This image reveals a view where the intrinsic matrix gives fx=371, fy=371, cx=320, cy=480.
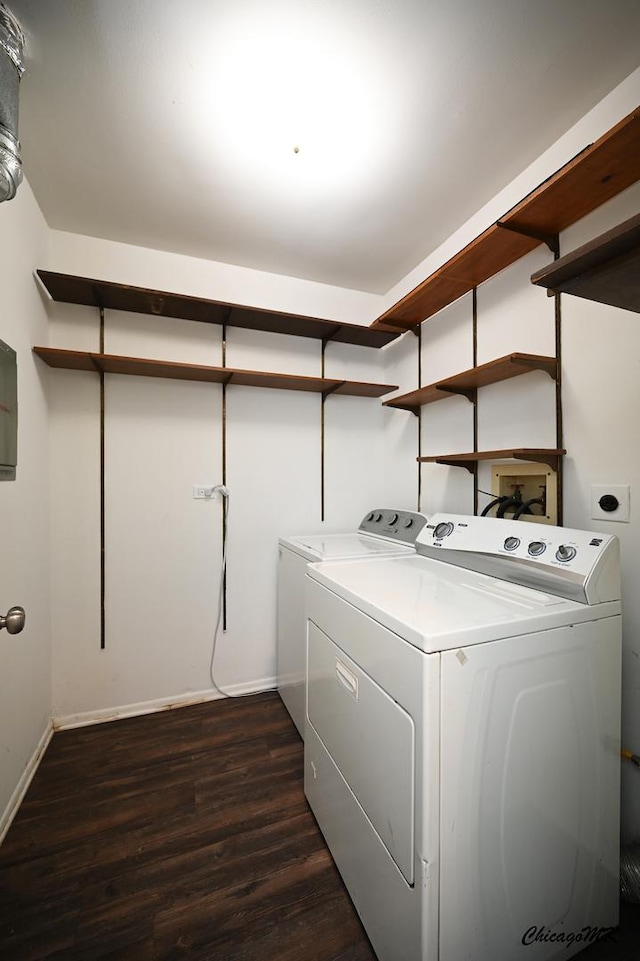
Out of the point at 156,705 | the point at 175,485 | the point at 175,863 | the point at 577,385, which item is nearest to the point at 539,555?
the point at 577,385

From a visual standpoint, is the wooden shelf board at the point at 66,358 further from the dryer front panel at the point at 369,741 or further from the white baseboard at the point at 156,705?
the white baseboard at the point at 156,705

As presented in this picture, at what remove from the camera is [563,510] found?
4.69ft

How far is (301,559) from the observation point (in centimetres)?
187

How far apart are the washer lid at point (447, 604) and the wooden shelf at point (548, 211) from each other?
4.34 ft

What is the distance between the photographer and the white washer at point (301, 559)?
1809mm

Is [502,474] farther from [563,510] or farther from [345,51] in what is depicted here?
[345,51]

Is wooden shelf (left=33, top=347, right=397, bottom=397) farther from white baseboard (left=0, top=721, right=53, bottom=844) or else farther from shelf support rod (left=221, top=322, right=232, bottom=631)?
white baseboard (left=0, top=721, right=53, bottom=844)

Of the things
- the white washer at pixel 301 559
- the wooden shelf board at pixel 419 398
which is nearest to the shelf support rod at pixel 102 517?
the white washer at pixel 301 559

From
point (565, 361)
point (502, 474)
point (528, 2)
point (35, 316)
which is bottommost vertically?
point (502, 474)

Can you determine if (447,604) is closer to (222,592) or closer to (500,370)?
(500,370)

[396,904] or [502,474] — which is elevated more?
[502,474]

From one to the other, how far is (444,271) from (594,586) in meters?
1.44

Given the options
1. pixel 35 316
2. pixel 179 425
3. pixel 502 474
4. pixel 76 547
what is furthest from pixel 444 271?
pixel 76 547

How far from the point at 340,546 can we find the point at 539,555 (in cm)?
99
